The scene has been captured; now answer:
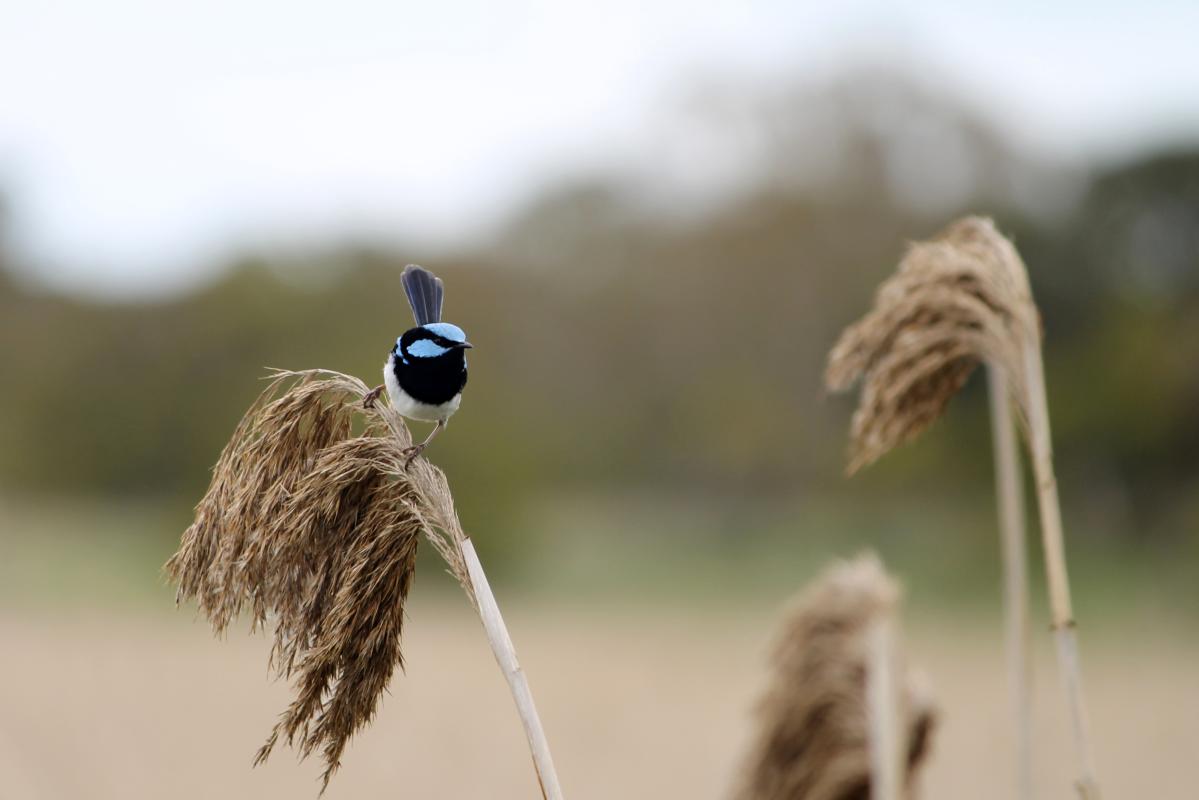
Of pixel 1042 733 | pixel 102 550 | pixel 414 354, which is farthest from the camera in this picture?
pixel 102 550

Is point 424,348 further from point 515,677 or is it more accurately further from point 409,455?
point 515,677

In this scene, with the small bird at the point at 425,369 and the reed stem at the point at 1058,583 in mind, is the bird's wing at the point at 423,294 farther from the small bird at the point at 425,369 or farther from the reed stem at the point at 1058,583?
the reed stem at the point at 1058,583

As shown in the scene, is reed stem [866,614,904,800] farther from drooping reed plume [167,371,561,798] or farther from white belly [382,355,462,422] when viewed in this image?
white belly [382,355,462,422]

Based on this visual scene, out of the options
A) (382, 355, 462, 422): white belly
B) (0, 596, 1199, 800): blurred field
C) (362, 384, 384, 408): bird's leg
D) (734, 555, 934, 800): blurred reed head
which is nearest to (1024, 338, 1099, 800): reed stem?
(734, 555, 934, 800): blurred reed head

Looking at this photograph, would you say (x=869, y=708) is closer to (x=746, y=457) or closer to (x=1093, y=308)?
(x=1093, y=308)

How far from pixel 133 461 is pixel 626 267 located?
1733 centimetres

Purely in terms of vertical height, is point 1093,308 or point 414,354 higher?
point 1093,308

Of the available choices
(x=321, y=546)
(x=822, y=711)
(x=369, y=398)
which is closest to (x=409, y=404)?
(x=369, y=398)

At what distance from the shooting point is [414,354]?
3.37 m

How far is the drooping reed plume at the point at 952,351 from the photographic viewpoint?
107 inches

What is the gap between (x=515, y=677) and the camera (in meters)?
2.30

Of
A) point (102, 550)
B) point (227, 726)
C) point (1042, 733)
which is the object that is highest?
point (102, 550)

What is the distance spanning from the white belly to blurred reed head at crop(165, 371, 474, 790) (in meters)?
0.66

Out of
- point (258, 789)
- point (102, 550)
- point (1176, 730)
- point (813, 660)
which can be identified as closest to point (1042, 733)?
point (1176, 730)
